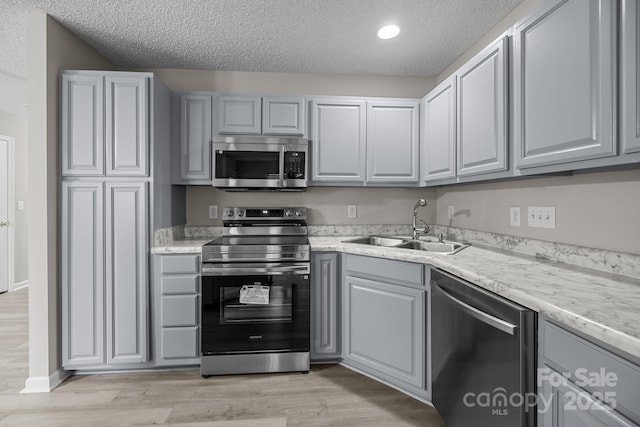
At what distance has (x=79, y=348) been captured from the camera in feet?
7.15

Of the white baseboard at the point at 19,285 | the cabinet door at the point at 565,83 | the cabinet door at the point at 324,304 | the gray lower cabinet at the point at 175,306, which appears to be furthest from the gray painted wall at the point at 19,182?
the cabinet door at the point at 565,83

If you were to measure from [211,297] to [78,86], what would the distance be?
1.71m

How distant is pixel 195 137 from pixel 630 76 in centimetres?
259

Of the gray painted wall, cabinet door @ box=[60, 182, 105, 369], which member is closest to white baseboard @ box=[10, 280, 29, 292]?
the gray painted wall

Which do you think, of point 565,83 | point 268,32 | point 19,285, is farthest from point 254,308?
point 19,285

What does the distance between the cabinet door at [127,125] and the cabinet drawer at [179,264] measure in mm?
635

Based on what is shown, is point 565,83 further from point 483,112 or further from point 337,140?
point 337,140

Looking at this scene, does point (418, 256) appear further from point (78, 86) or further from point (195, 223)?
point (78, 86)

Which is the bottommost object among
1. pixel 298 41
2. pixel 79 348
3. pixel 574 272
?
pixel 79 348

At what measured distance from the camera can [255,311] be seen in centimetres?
226

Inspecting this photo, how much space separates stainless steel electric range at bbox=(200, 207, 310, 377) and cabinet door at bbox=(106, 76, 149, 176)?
2.59 feet

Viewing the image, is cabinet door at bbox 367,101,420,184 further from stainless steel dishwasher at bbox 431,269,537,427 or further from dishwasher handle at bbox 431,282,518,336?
dishwasher handle at bbox 431,282,518,336

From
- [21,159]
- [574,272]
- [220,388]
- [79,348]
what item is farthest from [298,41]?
[21,159]

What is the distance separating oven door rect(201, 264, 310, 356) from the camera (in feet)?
7.31
